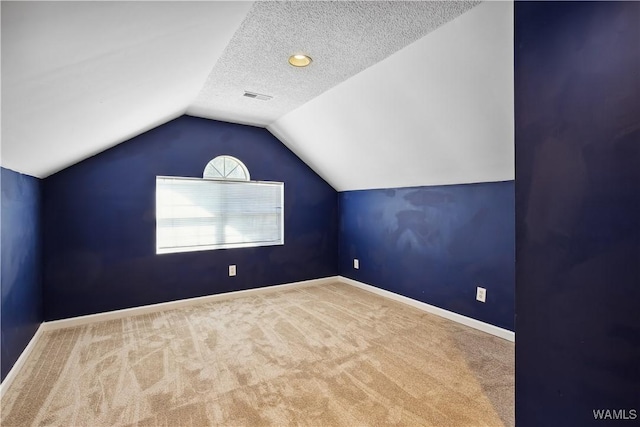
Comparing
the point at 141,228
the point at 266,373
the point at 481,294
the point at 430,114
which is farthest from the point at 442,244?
the point at 141,228

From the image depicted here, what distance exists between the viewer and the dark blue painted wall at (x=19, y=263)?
2023mm

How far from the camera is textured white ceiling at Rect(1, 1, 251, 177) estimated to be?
0.99 meters

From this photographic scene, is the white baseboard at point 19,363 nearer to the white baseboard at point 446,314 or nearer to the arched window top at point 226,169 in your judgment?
the arched window top at point 226,169

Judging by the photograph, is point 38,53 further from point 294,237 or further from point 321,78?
point 294,237

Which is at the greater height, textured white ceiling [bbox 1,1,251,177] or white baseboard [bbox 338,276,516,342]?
textured white ceiling [bbox 1,1,251,177]

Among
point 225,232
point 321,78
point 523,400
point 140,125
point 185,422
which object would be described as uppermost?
point 321,78

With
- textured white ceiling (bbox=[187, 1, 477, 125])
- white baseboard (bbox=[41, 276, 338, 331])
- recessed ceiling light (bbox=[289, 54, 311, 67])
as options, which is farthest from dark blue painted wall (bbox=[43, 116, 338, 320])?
recessed ceiling light (bbox=[289, 54, 311, 67])

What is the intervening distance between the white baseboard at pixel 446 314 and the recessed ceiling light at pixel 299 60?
8.17 ft

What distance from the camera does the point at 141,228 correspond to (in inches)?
134

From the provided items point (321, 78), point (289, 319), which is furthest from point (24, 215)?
point (321, 78)

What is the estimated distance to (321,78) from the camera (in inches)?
101

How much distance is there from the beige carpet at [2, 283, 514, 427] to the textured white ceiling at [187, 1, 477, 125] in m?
2.27

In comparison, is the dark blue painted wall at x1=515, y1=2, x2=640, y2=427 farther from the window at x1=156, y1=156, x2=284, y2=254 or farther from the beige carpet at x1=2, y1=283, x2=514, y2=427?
the window at x1=156, y1=156, x2=284, y2=254

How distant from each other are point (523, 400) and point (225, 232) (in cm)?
341
